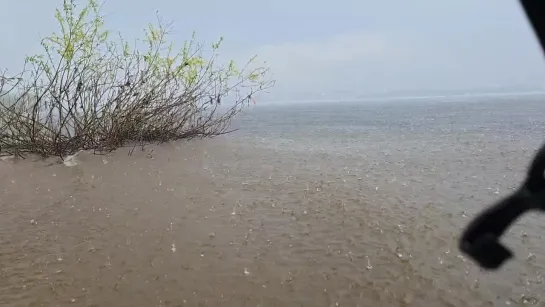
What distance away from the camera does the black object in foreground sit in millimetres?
728

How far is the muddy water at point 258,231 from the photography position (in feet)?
9.42

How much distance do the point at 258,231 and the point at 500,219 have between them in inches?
131

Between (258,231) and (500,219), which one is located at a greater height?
(500,219)

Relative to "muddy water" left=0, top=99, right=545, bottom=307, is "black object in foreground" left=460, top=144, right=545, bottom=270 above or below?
above

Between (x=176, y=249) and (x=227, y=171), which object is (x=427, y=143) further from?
(x=176, y=249)

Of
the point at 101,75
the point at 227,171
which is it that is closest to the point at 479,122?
the point at 227,171

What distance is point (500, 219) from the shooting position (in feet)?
2.46

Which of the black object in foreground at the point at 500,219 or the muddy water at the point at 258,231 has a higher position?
the black object in foreground at the point at 500,219

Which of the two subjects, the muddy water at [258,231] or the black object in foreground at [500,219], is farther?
the muddy water at [258,231]

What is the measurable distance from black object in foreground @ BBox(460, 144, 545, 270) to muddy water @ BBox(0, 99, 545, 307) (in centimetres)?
212

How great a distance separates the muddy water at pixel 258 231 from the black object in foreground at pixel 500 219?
6.94ft

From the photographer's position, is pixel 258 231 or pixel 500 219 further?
pixel 258 231

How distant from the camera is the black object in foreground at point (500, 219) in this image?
0.73 meters

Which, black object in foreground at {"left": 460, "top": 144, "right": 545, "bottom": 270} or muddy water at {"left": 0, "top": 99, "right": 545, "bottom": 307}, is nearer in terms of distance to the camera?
black object in foreground at {"left": 460, "top": 144, "right": 545, "bottom": 270}
